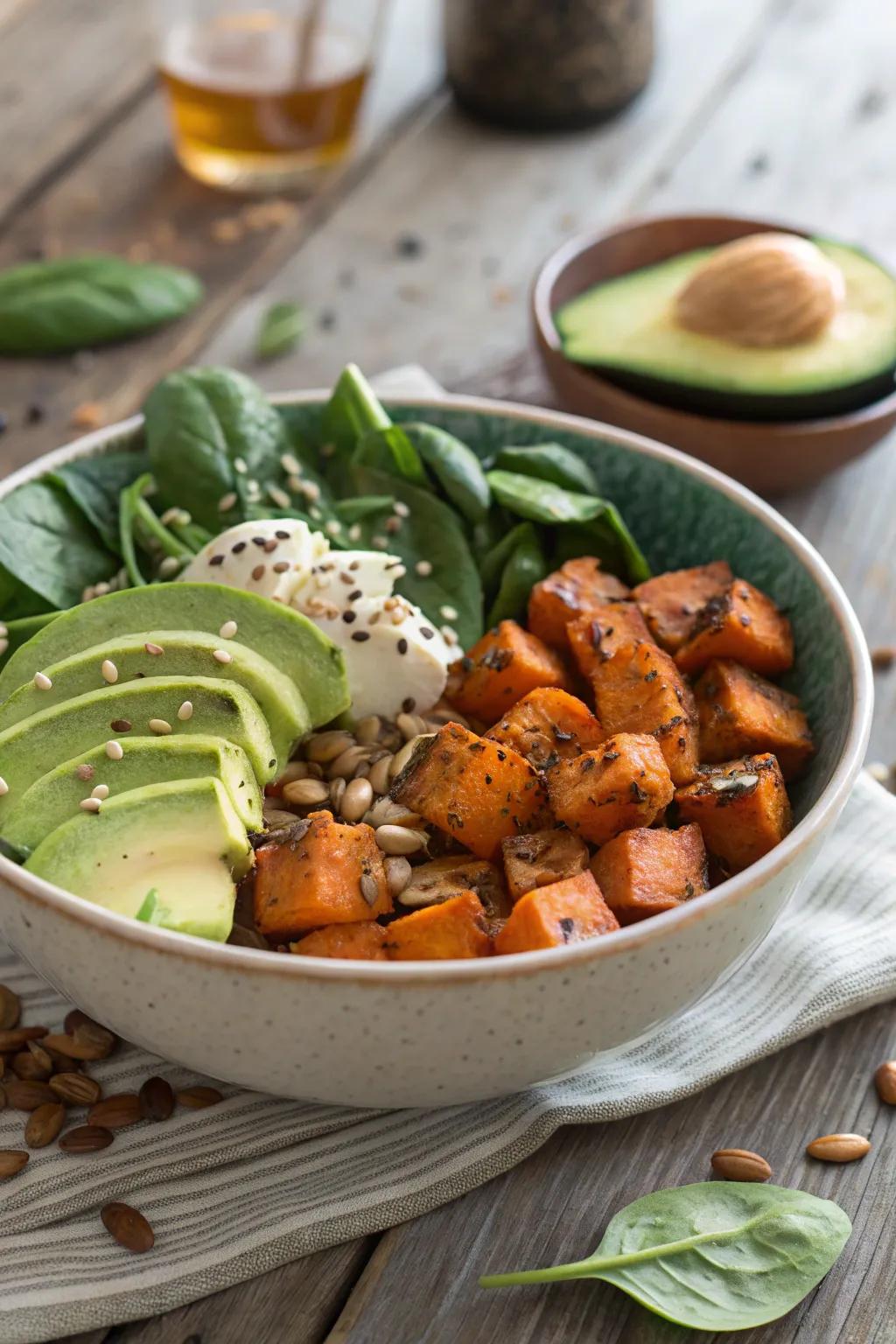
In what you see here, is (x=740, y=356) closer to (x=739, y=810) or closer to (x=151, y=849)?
(x=739, y=810)

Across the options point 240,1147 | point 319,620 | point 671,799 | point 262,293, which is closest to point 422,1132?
point 240,1147

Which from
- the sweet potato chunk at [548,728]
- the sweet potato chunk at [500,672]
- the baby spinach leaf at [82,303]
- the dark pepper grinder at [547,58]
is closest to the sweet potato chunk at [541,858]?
the sweet potato chunk at [548,728]

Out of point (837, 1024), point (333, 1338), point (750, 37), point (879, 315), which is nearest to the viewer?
point (333, 1338)

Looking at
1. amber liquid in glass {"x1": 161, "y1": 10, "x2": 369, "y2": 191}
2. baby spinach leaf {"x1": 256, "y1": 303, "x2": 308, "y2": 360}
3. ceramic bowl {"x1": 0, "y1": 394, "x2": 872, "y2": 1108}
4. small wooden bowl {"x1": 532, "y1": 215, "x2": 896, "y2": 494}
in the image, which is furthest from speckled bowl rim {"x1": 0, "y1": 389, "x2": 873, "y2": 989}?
amber liquid in glass {"x1": 161, "y1": 10, "x2": 369, "y2": 191}

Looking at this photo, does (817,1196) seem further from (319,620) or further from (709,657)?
(319,620)

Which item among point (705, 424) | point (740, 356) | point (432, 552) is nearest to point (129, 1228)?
point (432, 552)

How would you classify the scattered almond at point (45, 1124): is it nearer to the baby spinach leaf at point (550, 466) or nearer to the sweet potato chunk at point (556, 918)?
the sweet potato chunk at point (556, 918)

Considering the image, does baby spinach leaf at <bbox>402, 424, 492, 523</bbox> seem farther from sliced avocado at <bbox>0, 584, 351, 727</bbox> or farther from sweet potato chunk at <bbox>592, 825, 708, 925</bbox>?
sweet potato chunk at <bbox>592, 825, 708, 925</bbox>
